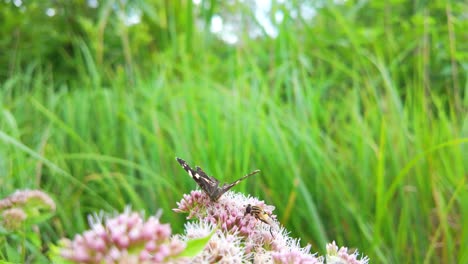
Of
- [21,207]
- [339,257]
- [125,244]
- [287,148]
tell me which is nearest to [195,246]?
[125,244]

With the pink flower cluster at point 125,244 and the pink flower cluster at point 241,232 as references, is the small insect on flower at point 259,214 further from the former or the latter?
the pink flower cluster at point 125,244

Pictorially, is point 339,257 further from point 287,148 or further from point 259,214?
point 287,148

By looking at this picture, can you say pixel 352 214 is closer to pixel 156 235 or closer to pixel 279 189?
pixel 279 189

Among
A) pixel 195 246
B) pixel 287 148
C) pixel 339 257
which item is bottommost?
pixel 339 257

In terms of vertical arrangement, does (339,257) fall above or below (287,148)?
below

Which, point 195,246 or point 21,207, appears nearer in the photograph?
point 195,246

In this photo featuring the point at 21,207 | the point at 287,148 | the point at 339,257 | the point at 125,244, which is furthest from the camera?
the point at 287,148

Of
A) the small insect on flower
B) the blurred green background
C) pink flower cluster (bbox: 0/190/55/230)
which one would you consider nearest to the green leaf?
the small insect on flower

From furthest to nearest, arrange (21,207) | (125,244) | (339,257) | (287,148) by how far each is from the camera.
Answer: (287,148) → (21,207) → (339,257) → (125,244)

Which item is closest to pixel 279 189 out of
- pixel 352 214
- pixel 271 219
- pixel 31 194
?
pixel 352 214

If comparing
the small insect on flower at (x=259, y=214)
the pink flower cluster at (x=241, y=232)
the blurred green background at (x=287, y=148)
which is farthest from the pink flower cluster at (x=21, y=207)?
the small insect on flower at (x=259, y=214)
